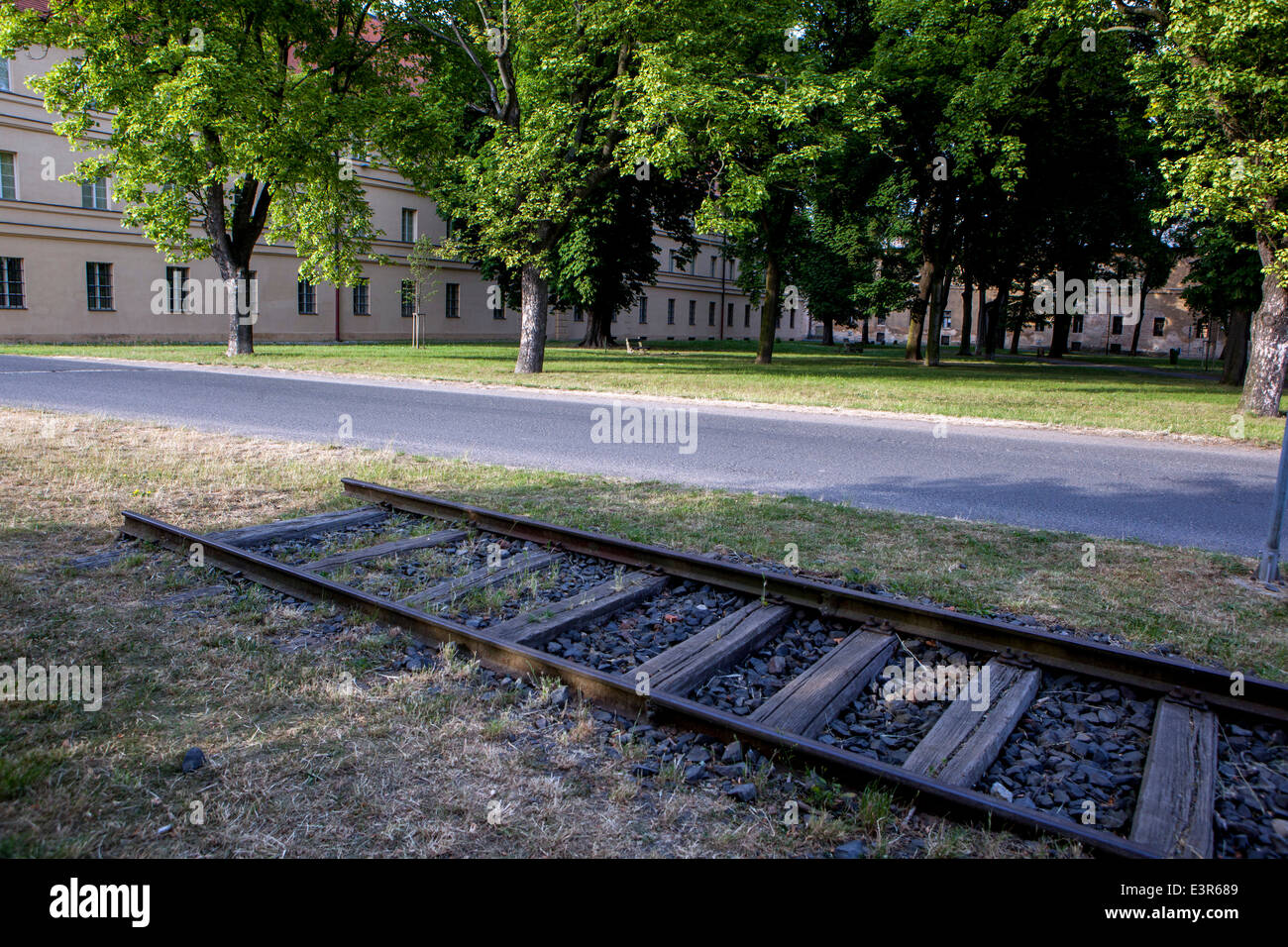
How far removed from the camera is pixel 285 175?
23.1m

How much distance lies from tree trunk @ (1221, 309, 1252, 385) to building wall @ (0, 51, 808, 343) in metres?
23.1

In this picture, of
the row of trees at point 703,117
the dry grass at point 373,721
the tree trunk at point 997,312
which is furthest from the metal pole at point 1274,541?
the tree trunk at point 997,312

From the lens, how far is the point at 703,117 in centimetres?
1989

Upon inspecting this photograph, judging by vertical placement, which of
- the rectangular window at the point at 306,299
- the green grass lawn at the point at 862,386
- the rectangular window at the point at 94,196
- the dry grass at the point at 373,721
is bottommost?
the dry grass at the point at 373,721

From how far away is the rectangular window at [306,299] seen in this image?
44438 mm

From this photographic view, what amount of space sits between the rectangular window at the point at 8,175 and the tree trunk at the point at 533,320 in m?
25.3

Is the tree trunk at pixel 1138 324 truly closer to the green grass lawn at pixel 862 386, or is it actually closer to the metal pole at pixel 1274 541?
the green grass lawn at pixel 862 386

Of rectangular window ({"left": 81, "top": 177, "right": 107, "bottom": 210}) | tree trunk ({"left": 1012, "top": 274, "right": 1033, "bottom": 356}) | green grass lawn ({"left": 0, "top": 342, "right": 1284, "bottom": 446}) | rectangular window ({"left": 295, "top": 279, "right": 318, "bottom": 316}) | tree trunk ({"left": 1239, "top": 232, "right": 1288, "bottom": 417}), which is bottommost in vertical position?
green grass lawn ({"left": 0, "top": 342, "right": 1284, "bottom": 446})

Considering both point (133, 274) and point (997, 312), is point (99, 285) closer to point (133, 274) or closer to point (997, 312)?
point (133, 274)

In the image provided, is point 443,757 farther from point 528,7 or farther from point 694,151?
point 528,7

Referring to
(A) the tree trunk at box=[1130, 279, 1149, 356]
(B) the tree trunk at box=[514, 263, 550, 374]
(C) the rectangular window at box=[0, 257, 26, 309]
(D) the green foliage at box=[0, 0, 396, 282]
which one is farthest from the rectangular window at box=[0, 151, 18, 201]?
(A) the tree trunk at box=[1130, 279, 1149, 356]

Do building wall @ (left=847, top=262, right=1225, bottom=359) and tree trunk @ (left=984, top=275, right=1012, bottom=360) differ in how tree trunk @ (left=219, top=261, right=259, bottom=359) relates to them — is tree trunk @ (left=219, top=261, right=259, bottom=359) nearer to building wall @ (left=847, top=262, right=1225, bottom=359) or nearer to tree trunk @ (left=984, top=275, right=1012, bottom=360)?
tree trunk @ (left=984, top=275, right=1012, bottom=360)

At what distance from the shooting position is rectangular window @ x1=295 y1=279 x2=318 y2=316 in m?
44.4
